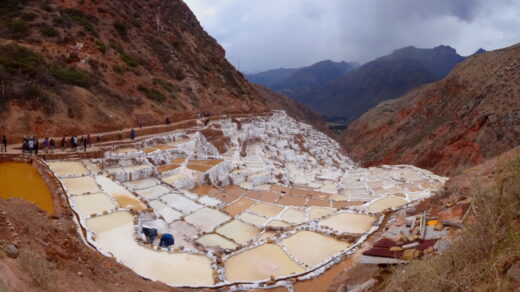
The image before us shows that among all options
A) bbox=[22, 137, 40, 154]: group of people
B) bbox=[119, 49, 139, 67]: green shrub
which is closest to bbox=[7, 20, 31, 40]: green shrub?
bbox=[119, 49, 139, 67]: green shrub

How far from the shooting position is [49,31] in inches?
952

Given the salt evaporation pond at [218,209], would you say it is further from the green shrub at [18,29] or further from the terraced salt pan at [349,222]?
the green shrub at [18,29]

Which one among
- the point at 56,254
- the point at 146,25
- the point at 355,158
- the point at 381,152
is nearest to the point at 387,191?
the point at 56,254

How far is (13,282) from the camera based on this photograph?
3.49 meters

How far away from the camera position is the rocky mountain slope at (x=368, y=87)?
436 feet

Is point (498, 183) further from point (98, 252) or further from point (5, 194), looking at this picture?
point (5, 194)

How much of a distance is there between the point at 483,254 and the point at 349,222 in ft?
→ 28.9

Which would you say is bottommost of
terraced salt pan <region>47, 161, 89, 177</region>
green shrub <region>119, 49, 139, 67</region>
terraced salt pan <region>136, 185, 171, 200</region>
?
terraced salt pan <region>136, 185, 171, 200</region>

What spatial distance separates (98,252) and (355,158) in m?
43.4

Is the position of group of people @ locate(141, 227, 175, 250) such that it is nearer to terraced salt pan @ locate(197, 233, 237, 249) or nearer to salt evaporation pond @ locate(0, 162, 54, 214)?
terraced salt pan @ locate(197, 233, 237, 249)

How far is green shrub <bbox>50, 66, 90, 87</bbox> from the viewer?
2078cm

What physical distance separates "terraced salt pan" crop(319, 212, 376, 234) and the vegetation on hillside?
749 centimetres

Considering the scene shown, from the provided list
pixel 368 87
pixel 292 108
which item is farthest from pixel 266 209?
pixel 368 87

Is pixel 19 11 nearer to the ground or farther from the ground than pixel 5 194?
farther from the ground
